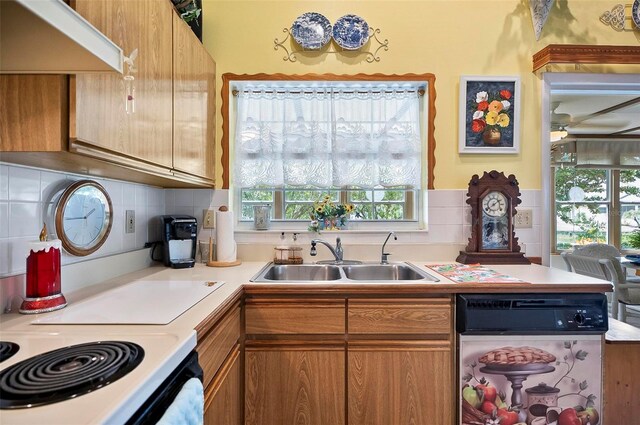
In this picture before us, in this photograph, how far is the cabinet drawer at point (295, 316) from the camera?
155cm

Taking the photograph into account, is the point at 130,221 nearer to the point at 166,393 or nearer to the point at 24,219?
the point at 24,219

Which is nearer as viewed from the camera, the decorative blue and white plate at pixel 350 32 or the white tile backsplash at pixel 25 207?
the white tile backsplash at pixel 25 207

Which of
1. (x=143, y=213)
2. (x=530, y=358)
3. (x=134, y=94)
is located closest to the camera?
(x=134, y=94)

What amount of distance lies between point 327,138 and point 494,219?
115 cm

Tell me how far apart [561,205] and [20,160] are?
2.93m

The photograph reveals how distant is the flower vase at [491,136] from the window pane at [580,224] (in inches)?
27.6

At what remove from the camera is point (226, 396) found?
130cm

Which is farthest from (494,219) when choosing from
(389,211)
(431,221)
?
(389,211)

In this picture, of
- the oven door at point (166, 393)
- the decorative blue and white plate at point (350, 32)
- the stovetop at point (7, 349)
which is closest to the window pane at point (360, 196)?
the decorative blue and white plate at point (350, 32)

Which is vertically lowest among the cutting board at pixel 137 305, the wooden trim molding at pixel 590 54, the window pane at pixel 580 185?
the cutting board at pixel 137 305

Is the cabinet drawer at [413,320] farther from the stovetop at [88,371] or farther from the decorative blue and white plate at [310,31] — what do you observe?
the decorative blue and white plate at [310,31]

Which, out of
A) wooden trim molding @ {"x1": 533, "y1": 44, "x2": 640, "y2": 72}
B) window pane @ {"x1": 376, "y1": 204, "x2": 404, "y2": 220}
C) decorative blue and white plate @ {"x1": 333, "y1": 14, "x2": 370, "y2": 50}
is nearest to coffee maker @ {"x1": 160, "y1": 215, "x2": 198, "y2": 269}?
window pane @ {"x1": 376, "y1": 204, "x2": 404, "y2": 220}

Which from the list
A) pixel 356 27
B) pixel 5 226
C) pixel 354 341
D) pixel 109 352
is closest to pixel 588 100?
pixel 356 27

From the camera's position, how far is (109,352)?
764 millimetres
